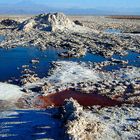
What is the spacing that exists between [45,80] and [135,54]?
16578 millimetres

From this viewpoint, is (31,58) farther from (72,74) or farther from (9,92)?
(9,92)

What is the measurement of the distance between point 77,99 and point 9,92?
482cm

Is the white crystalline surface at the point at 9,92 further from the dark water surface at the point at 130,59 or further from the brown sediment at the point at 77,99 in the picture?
the dark water surface at the point at 130,59

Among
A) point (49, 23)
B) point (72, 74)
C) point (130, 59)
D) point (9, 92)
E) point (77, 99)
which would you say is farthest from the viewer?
point (49, 23)

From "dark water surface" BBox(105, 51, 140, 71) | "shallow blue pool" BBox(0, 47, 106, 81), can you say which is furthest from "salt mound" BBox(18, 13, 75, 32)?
"dark water surface" BBox(105, 51, 140, 71)

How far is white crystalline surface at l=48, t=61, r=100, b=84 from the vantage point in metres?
33.8

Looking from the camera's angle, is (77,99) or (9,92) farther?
(9,92)

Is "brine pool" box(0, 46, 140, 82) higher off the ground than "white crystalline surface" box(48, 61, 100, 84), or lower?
lower

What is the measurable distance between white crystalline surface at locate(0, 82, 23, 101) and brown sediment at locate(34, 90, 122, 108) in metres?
1.65

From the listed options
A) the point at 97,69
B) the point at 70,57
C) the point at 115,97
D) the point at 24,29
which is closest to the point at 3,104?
the point at 115,97

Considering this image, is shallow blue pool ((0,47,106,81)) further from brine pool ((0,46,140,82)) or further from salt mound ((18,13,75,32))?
salt mound ((18,13,75,32))

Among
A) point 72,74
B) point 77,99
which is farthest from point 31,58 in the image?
point 77,99

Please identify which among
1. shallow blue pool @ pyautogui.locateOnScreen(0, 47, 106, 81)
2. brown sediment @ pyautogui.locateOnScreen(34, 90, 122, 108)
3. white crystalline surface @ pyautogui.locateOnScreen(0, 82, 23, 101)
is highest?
white crystalline surface @ pyautogui.locateOnScreen(0, 82, 23, 101)

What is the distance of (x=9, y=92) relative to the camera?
3009 centimetres
